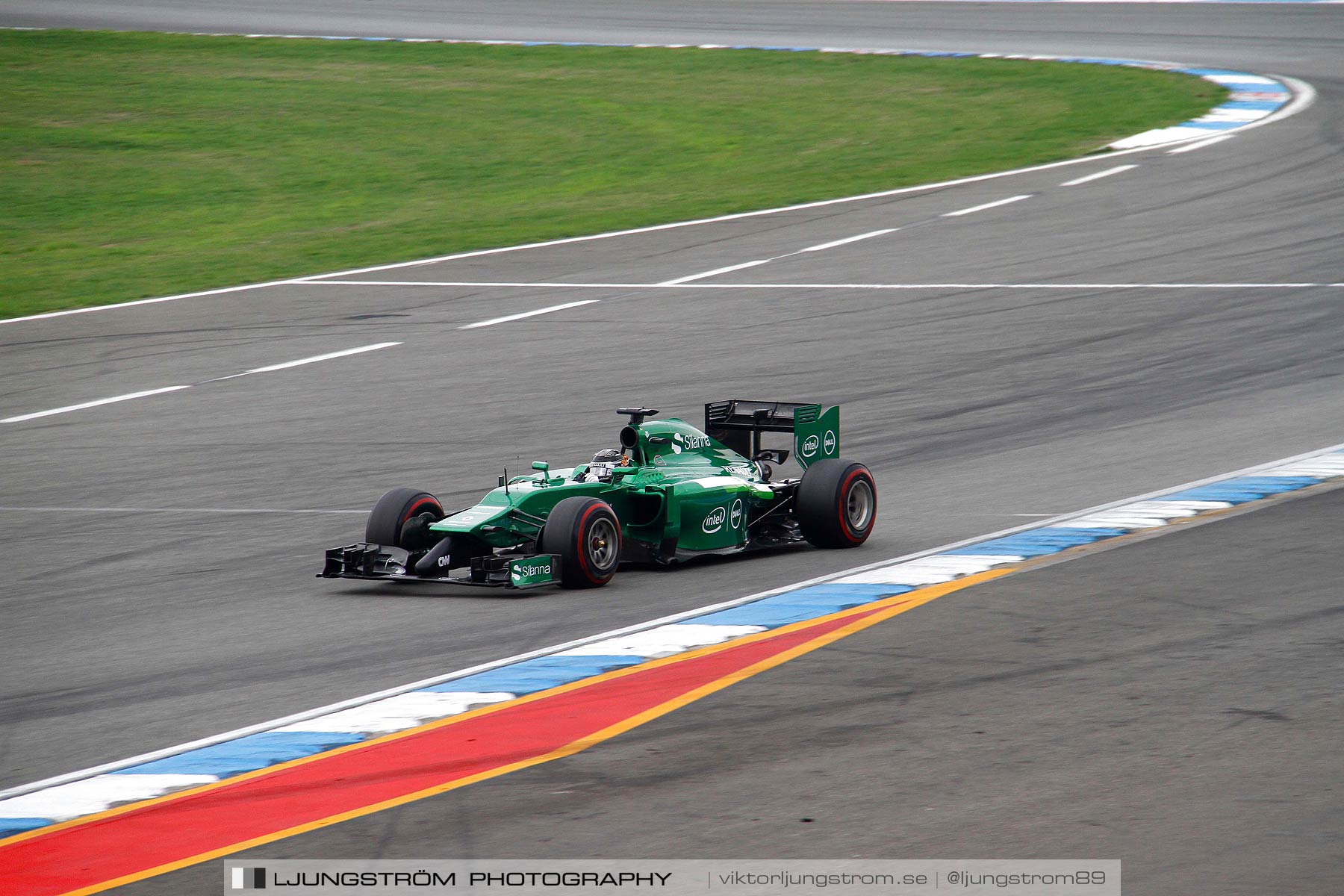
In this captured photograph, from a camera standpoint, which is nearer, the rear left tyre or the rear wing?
the rear left tyre

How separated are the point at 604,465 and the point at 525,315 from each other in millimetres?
9434

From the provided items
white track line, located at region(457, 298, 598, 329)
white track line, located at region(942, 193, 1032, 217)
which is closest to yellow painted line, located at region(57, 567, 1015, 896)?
white track line, located at region(457, 298, 598, 329)

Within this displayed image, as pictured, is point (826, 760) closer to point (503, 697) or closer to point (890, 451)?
point (503, 697)

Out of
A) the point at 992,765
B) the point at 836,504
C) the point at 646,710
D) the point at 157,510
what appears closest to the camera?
the point at 992,765

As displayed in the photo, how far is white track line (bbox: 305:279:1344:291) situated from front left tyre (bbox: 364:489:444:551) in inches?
360

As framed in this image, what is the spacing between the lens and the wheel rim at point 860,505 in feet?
35.1

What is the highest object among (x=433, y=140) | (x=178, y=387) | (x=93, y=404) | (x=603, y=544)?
(x=433, y=140)

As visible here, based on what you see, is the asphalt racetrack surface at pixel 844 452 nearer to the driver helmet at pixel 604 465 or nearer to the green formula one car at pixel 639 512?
the green formula one car at pixel 639 512

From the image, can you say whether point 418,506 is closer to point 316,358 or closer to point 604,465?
point 604,465

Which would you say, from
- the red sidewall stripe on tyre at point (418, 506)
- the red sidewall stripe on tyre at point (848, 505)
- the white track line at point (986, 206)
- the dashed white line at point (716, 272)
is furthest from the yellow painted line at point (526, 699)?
the white track line at point (986, 206)

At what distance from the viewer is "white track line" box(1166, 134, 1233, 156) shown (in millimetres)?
27172

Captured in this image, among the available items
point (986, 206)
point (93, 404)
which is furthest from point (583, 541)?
point (986, 206)

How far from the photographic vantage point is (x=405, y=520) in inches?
394

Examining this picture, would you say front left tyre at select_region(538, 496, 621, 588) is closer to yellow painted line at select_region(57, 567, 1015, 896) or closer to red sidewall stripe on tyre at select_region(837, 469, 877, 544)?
yellow painted line at select_region(57, 567, 1015, 896)
